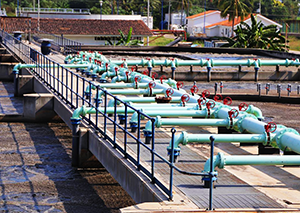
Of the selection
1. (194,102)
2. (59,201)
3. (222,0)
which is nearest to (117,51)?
(194,102)

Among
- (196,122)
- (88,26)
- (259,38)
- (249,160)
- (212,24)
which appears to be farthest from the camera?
(212,24)

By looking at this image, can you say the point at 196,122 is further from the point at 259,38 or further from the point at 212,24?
the point at 212,24

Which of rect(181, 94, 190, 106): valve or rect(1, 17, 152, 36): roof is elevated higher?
rect(1, 17, 152, 36): roof

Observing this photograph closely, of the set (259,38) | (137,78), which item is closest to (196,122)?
(137,78)

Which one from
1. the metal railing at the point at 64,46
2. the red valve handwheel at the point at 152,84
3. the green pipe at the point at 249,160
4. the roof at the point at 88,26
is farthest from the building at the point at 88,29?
the green pipe at the point at 249,160

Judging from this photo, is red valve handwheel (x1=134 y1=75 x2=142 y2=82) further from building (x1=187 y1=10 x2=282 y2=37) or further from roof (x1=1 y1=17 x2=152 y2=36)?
building (x1=187 y1=10 x2=282 y2=37)

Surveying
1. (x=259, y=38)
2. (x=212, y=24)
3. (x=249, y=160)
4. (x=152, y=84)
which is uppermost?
(x=212, y=24)

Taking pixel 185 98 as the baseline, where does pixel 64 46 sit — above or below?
above

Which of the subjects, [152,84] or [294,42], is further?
[294,42]

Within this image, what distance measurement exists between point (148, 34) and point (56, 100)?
5611cm

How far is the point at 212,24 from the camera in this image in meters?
117

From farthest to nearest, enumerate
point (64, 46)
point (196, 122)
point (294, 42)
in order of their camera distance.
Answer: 1. point (294, 42)
2. point (64, 46)
3. point (196, 122)

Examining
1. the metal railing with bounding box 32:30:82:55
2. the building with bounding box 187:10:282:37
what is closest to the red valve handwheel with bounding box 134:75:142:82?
the metal railing with bounding box 32:30:82:55

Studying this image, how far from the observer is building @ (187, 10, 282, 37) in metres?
104
